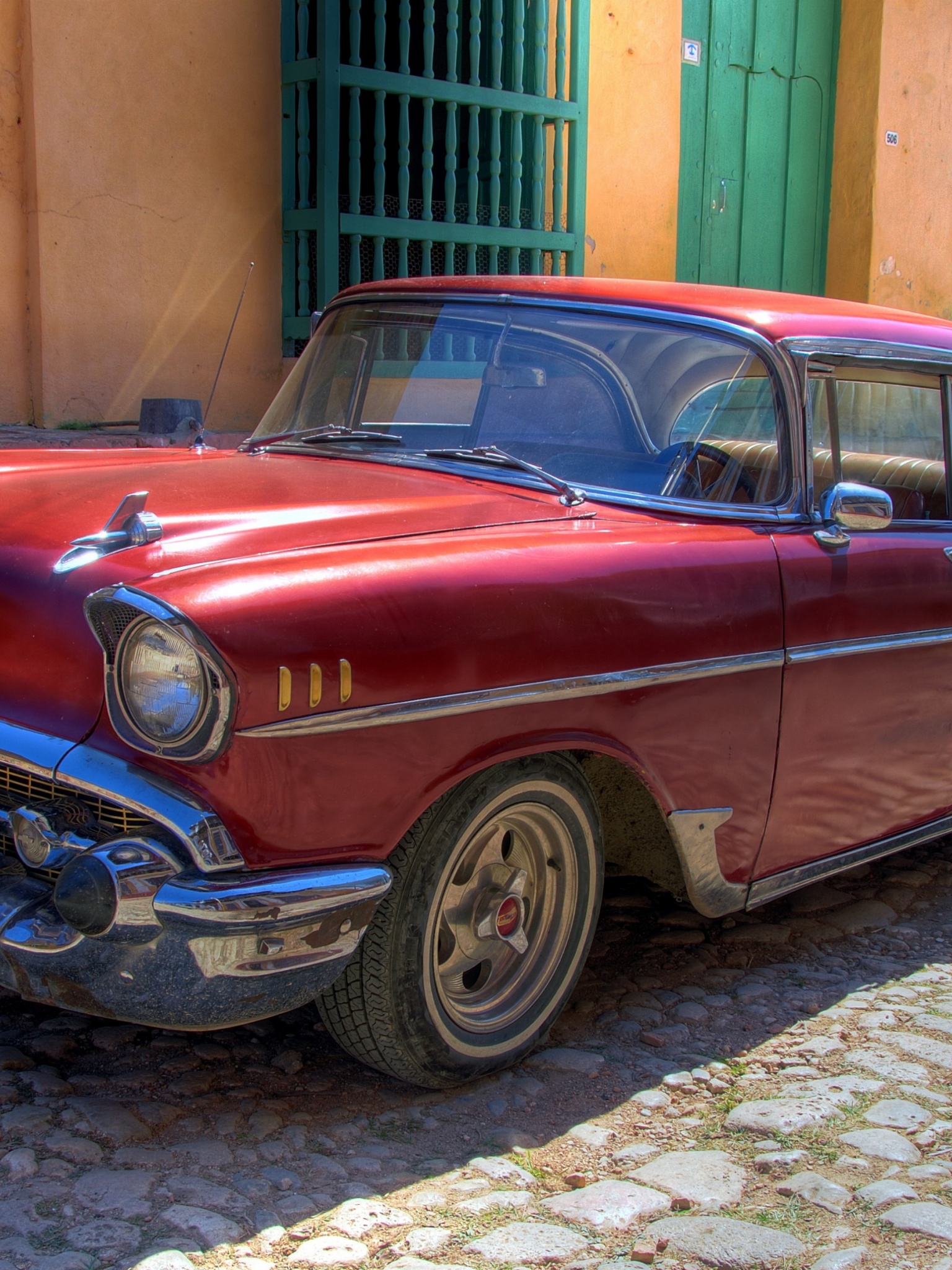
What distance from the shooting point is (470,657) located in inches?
89.1

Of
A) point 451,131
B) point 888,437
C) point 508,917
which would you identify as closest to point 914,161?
point 451,131

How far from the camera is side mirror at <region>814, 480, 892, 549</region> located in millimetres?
2926

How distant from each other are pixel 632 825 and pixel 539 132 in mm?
5370

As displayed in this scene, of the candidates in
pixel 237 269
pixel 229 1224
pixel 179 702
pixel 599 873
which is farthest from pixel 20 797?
pixel 237 269

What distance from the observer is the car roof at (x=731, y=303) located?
3070 mm

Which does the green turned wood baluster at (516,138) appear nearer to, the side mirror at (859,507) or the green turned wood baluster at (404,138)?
the green turned wood baluster at (404,138)

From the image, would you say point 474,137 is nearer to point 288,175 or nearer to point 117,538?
point 288,175

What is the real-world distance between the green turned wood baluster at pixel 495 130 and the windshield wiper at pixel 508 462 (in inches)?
171

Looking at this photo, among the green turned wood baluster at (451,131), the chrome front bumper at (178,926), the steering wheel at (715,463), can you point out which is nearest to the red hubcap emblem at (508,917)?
the chrome front bumper at (178,926)

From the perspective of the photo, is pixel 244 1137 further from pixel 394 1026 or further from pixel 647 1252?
pixel 647 1252

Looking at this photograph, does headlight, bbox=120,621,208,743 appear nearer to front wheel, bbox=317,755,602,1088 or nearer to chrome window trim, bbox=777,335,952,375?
front wheel, bbox=317,755,602,1088

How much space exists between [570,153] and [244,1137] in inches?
250

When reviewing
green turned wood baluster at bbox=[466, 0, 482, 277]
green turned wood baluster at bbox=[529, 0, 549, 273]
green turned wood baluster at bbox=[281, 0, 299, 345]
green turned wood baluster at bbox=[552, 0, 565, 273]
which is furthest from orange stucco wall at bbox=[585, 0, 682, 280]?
green turned wood baluster at bbox=[281, 0, 299, 345]

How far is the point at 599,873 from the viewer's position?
2686mm
